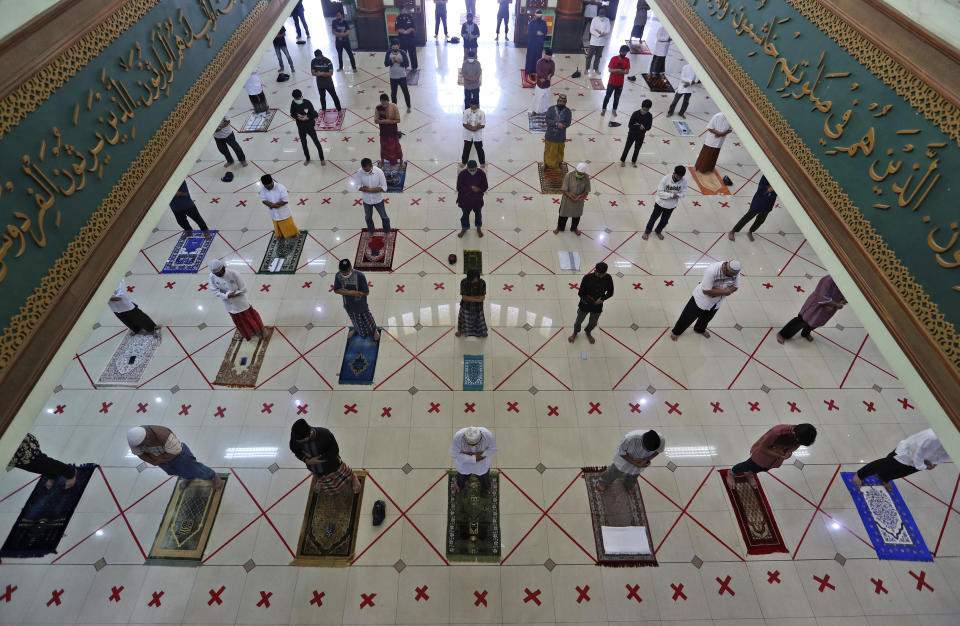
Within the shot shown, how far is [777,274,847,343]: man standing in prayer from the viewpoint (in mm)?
5477

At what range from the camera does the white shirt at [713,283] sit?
5.37 metres

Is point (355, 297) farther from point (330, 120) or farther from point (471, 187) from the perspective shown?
point (330, 120)

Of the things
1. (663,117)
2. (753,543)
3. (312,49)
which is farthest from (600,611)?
(312,49)

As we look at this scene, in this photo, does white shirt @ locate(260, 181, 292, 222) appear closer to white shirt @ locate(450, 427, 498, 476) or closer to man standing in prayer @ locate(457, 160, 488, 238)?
man standing in prayer @ locate(457, 160, 488, 238)

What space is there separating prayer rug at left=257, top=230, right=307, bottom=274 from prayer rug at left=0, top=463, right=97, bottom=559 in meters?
3.40

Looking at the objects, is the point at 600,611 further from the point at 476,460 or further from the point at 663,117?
the point at 663,117

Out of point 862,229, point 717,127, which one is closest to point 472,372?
point 862,229

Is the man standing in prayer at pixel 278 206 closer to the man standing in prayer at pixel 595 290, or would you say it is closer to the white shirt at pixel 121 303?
the white shirt at pixel 121 303

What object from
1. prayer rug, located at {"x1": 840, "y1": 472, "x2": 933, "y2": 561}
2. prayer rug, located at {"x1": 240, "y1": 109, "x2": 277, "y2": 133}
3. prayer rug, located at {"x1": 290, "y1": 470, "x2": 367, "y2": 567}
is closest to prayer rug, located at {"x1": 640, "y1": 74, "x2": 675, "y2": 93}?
prayer rug, located at {"x1": 240, "y1": 109, "x2": 277, "y2": 133}

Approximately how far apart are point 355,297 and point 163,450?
2.49 m

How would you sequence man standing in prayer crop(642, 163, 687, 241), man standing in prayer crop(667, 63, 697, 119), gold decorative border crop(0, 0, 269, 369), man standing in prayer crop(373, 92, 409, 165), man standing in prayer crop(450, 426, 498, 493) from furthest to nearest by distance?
man standing in prayer crop(667, 63, 697, 119), man standing in prayer crop(373, 92, 409, 165), man standing in prayer crop(642, 163, 687, 241), man standing in prayer crop(450, 426, 498, 493), gold decorative border crop(0, 0, 269, 369)

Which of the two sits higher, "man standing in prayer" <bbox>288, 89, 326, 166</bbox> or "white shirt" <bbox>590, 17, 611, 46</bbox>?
"white shirt" <bbox>590, 17, 611, 46</bbox>

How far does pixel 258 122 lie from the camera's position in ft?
32.7

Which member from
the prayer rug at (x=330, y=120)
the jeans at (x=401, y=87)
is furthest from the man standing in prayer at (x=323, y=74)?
the jeans at (x=401, y=87)
